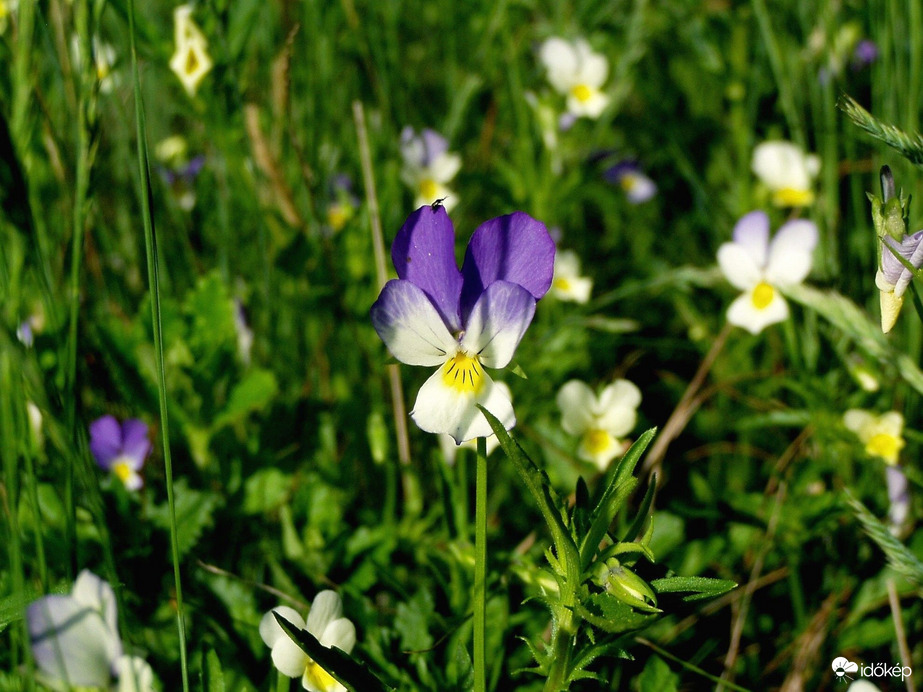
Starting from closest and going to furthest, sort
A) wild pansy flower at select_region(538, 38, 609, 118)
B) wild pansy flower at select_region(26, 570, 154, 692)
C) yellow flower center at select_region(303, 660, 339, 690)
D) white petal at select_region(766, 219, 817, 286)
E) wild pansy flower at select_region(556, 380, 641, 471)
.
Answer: wild pansy flower at select_region(26, 570, 154, 692) < yellow flower center at select_region(303, 660, 339, 690) < wild pansy flower at select_region(556, 380, 641, 471) < white petal at select_region(766, 219, 817, 286) < wild pansy flower at select_region(538, 38, 609, 118)

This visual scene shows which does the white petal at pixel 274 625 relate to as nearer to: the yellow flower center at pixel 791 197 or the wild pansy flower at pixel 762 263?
the wild pansy flower at pixel 762 263

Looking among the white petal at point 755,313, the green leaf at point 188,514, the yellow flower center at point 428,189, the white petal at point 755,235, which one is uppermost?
the yellow flower center at point 428,189

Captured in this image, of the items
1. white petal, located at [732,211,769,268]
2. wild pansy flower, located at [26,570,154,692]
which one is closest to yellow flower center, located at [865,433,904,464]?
white petal, located at [732,211,769,268]

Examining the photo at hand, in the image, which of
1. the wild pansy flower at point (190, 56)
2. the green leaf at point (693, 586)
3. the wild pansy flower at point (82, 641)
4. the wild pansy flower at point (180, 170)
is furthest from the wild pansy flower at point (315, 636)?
the wild pansy flower at point (180, 170)

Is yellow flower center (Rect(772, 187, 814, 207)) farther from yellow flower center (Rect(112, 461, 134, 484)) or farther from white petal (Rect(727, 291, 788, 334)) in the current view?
yellow flower center (Rect(112, 461, 134, 484))

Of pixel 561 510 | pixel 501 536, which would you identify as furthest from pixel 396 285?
pixel 501 536

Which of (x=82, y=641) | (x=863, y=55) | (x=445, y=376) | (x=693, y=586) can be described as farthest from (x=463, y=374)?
(x=863, y=55)
